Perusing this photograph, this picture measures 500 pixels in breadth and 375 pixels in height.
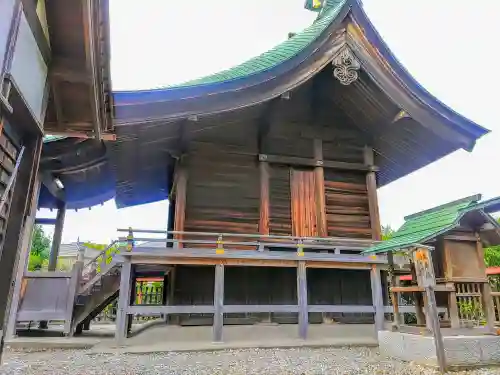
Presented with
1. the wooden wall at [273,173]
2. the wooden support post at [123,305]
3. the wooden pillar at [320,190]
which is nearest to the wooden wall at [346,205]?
the wooden wall at [273,173]

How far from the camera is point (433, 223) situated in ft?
21.7

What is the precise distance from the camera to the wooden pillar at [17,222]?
345cm

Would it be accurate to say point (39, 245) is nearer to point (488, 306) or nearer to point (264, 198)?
point (264, 198)

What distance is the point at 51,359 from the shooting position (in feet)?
21.7

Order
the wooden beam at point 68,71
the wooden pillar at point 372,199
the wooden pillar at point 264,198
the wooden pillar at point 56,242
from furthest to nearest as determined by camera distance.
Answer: the wooden pillar at point 56,242
the wooden pillar at point 372,199
the wooden pillar at point 264,198
the wooden beam at point 68,71

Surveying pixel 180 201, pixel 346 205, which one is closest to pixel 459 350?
pixel 346 205

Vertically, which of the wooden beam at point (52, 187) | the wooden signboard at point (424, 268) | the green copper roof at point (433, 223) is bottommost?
the wooden signboard at point (424, 268)

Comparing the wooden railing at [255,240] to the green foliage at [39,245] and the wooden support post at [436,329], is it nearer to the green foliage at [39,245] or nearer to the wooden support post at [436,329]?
the wooden support post at [436,329]

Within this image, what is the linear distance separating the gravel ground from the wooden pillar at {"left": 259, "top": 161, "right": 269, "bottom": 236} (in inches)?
119

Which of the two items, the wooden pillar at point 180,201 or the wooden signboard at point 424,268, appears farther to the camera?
the wooden pillar at point 180,201

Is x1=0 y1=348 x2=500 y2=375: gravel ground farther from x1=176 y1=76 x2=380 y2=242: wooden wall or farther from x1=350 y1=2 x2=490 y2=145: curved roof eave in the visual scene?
x1=350 y1=2 x2=490 y2=145: curved roof eave

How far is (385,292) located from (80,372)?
7.80m

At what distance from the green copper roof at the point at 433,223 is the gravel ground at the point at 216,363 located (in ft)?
6.42

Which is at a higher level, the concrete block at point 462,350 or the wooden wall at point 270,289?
the wooden wall at point 270,289
